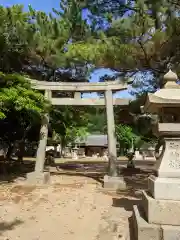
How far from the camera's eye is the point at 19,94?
8719 mm

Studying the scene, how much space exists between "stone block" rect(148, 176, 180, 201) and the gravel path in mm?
1008

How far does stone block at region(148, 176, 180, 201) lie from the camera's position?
4.45 m

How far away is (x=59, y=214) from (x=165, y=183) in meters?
2.87

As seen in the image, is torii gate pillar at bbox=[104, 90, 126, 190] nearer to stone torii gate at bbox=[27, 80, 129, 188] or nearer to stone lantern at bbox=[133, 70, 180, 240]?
stone torii gate at bbox=[27, 80, 129, 188]

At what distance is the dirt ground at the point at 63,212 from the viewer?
16.5 ft

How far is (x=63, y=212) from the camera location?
6551 millimetres

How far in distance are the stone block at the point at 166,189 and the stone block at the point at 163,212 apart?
0.10 m

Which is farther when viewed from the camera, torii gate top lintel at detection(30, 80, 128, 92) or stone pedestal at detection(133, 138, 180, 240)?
torii gate top lintel at detection(30, 80, 128, 92)

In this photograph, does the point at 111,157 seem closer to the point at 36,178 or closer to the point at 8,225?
the point at 36,178

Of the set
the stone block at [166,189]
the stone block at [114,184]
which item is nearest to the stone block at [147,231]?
the stone block at [166,189]

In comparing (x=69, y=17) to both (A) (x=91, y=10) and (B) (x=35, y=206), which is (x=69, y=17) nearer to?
(A) (x=91, y=10)

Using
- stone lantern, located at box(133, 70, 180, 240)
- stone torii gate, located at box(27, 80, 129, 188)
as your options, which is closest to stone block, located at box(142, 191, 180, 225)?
stone lantern, located at box(133, 70, 180, 240)

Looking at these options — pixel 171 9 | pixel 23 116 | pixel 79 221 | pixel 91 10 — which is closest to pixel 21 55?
pixel 23 116

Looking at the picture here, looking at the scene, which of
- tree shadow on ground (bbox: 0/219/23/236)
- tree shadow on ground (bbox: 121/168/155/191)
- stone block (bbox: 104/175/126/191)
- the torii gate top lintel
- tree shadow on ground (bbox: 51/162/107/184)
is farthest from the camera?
tree shadow on ground (bbox: 51/162/107/184)
